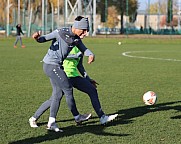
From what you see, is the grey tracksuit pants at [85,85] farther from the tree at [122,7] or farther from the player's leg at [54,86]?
the tree at [122,7]

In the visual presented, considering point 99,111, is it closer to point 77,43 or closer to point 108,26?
point 77,43

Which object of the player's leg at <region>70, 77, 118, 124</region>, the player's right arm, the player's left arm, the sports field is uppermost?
the player's right arm

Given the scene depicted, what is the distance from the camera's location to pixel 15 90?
38.7ft

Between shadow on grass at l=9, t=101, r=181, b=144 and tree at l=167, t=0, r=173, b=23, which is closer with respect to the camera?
shadow on grass at l=9, t=101, r=181, b=144

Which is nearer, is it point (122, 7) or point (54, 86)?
point (54, 86)

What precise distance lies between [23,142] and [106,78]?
8.89 metres

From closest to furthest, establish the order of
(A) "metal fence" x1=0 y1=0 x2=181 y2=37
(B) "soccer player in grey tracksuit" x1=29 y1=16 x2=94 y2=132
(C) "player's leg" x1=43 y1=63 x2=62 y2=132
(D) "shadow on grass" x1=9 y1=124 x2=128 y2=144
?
(D) "shadow on grass" x1=9 y1=124 x2=128 y2=144, (B) "soccer player in grey tracksuit" x1=29 y1=16 x2=94 y2=132, (C) "player's leg" x1=43 y1=63 x2=62 y2=132, (A) "metal fence" x1=0 y1=0 x2=181 y2=37

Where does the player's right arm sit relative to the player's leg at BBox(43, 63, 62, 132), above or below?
above

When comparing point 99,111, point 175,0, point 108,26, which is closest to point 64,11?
point 108,26

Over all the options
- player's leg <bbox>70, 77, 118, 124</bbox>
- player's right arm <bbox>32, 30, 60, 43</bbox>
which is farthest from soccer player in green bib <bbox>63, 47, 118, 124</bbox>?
player's right arm <bbox>32, 30, 60, 43</bbox>

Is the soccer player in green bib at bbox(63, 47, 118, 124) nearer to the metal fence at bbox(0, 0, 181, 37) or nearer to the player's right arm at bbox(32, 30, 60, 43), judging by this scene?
the player's right arm at bbox(32, 30, 60, 43)

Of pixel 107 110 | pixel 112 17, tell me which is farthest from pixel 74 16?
pixel 107 110

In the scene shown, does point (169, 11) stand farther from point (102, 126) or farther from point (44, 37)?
point (44, 37)

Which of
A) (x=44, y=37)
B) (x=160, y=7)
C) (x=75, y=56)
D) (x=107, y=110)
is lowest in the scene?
(x=107, y=110)
